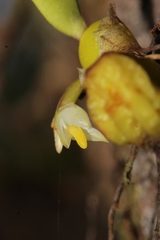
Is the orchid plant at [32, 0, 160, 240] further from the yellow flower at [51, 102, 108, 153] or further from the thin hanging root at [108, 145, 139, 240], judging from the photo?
the thin hanging root at [108, 145, 139, 240]

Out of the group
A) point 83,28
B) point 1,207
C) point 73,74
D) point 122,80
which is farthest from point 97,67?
point 1,207

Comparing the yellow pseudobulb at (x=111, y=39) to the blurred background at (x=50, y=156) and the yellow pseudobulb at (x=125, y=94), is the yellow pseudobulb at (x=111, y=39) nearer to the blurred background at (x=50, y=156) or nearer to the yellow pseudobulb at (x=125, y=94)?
the yellow pseudobulb at (x=125, y=94)

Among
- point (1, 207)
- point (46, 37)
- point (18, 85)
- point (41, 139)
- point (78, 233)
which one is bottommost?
point (78, 233)

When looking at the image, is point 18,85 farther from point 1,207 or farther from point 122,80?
point 122,80

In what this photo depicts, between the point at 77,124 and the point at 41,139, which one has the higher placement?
the point at 77,124

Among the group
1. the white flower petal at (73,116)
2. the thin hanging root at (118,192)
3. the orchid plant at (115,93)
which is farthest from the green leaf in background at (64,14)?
the thin hanging root at (118,192)

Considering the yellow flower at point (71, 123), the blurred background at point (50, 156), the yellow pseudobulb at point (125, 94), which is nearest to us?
the yellow pseudobulb at point (125, 94)
